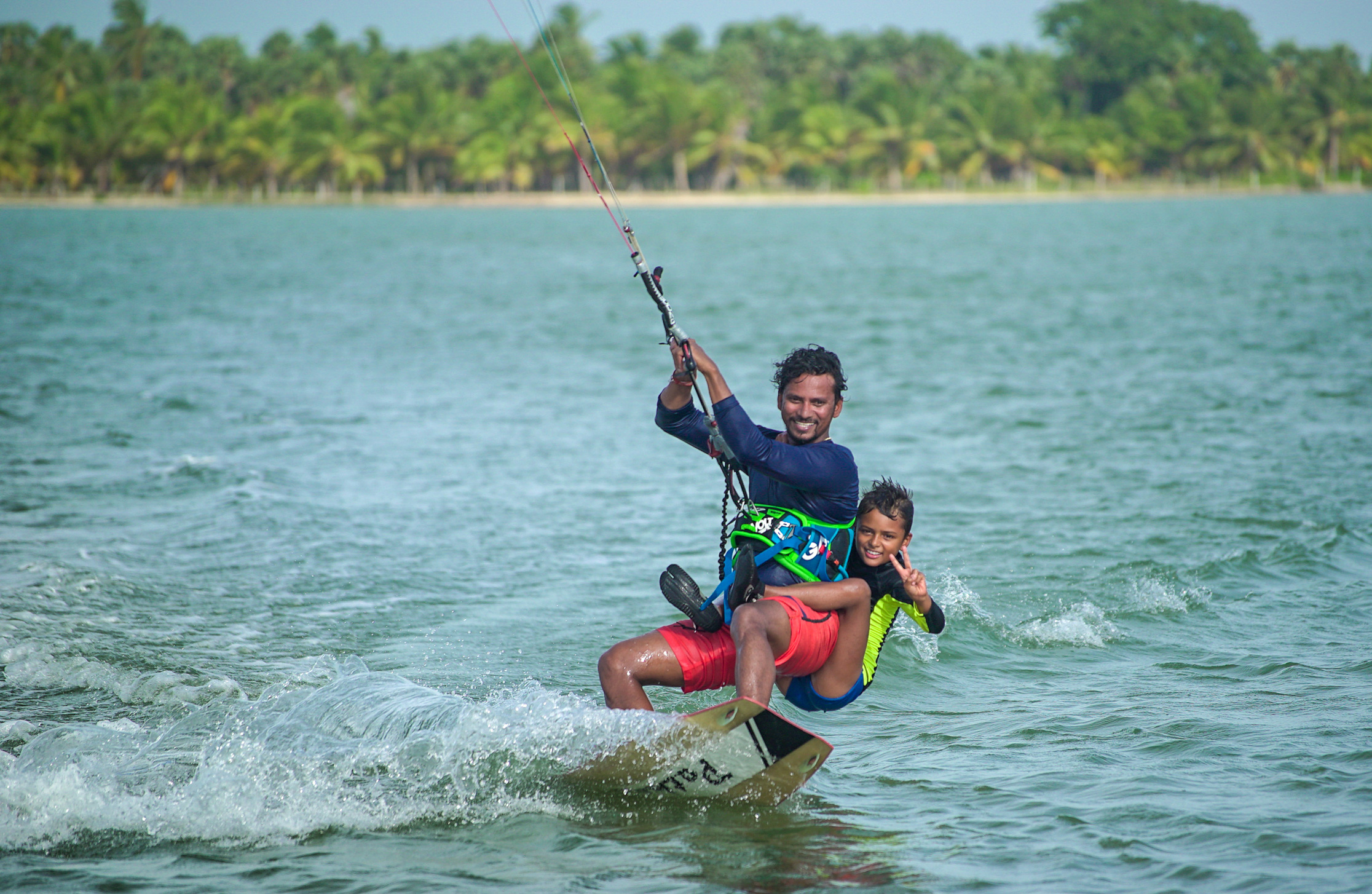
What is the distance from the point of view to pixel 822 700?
6230 mm

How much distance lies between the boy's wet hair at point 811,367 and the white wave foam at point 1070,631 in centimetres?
371

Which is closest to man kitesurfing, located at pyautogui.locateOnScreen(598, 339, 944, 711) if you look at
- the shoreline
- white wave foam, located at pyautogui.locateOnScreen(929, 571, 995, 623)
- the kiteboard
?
the kiteboard

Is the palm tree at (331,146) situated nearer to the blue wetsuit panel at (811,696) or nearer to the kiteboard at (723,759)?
the blue wetsuit panel at (811,696)

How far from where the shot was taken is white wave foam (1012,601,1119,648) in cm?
884

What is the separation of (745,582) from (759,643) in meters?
0.32

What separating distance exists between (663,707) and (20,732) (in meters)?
3.41

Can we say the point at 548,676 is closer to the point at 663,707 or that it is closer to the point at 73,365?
the point at 663,707

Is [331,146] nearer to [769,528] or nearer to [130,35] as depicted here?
[130,35]

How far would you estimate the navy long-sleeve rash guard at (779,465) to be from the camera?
5602 mm

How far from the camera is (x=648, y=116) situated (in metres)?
135

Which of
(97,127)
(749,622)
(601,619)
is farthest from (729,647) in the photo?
(97,127)

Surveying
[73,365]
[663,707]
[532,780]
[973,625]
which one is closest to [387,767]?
[532,780]

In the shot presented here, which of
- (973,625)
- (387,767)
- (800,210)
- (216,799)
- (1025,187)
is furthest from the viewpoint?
(1025,187)

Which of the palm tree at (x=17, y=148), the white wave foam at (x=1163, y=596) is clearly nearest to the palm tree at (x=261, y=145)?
the palm tree at (x=17, y=148)
